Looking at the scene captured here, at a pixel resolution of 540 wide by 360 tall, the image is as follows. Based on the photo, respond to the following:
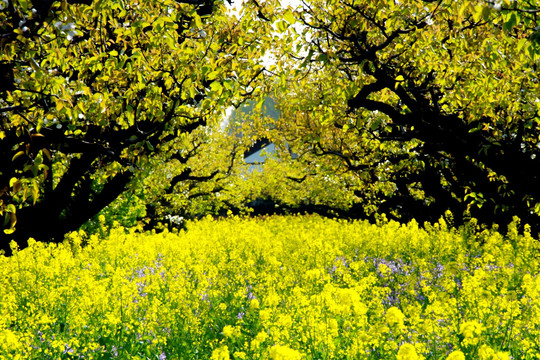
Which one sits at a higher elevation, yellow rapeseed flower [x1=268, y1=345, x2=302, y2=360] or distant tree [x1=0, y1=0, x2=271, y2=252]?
distant tree [x1=0, y1=0, x2=271, y2=252]

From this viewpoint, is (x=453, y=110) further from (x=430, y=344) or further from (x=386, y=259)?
(x=430, y=344)

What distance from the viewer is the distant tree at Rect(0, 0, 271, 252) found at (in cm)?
452

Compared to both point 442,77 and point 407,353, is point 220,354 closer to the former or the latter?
point 407,353

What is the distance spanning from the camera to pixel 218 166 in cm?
2869

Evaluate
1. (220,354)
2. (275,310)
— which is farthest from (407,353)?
(275,310)

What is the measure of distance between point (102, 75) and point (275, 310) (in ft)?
15.1

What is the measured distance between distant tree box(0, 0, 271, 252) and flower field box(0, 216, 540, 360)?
5.26 ft

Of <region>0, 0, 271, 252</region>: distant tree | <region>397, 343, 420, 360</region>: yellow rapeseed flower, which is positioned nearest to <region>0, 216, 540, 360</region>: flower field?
<region>397, 343, 420, 360</region>: yellow rapeseed flower

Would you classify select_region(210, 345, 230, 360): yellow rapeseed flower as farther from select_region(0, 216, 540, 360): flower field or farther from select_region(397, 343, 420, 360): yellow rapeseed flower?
select_region(397, 343, 420, 360): yellow rapeseed flower

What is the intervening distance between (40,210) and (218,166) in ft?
57.3

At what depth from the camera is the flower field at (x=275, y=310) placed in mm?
4809

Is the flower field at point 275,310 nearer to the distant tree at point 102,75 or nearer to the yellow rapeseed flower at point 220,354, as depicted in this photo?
the yellow rapeseed flower at point 220,354

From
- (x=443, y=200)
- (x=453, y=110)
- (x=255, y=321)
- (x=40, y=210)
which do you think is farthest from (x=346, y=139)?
(x=255, y=321)

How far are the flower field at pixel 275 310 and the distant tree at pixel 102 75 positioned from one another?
160 cm
